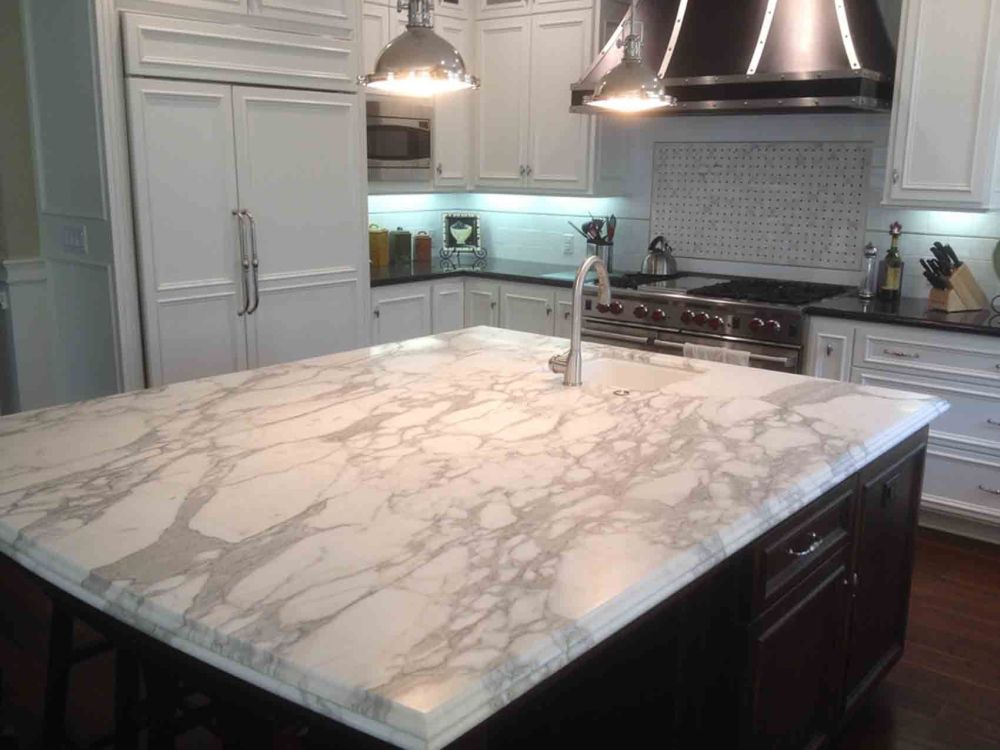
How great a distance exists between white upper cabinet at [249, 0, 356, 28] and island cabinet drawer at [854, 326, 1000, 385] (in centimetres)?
265

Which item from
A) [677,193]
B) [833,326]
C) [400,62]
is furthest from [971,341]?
[400,62]

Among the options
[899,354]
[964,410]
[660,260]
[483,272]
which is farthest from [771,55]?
[483,272]

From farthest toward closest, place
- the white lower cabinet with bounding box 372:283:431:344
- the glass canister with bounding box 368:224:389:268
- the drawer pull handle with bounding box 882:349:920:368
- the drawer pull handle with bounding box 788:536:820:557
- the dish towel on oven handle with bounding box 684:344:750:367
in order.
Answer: the glass canister with bounding box 368:224:389:268 → the white lower cabinet with bounding box 372:283:431:344 → the drawer pull handle with bounding box 882:349:920:368 → the dish towel on oven handle with bounding box 684:344:750:367 → the drawer pull handle with bounding box 788:536:820:557

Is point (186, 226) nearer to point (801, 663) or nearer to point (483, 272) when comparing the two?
point (483, 272)

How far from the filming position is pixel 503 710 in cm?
119

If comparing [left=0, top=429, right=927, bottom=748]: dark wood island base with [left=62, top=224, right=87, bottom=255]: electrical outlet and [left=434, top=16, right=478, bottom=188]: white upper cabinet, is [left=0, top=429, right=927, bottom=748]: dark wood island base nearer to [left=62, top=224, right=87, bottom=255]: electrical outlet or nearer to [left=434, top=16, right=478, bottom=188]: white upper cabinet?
[left=62, top=224, right=87, bottom=255]: electrical outlet

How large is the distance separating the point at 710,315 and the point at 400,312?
1647mm

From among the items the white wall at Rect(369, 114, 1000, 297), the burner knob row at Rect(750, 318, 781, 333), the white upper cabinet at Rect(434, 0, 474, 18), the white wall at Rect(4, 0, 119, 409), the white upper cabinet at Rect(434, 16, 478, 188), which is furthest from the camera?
the white upper cabinet at Rect(434, 16, 478, 188)

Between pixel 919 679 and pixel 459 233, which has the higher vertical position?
pixel 459 233

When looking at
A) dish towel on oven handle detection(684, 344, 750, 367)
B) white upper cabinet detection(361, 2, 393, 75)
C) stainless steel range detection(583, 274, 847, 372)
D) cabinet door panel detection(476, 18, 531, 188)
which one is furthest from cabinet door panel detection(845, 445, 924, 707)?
white upper cabinet detection(361, 2, 393, 75)

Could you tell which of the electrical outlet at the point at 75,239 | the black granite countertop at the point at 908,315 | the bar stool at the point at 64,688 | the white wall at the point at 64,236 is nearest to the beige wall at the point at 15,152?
the white wall at the point at 64,236

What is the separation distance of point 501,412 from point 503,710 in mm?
1126

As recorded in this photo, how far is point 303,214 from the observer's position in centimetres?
411

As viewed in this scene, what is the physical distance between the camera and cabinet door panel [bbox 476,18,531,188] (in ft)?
16.7
